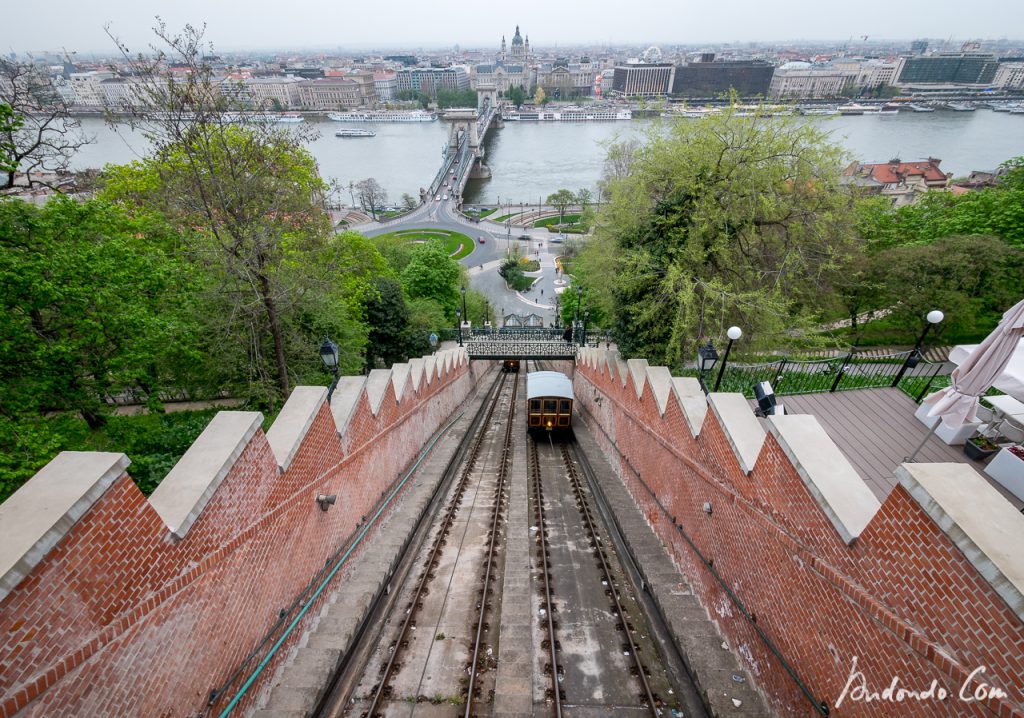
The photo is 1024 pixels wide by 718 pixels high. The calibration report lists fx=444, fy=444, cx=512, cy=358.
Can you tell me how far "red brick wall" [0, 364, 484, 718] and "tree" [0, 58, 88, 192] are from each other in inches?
265

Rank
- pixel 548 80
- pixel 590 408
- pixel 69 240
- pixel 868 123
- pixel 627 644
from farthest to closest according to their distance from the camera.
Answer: pixel 548 80
pixel 868 123
pixel 590 408
pixel 69 240
pixel 627 644

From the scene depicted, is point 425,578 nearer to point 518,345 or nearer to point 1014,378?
point 1014,378

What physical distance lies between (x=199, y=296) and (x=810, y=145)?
15.2 metres

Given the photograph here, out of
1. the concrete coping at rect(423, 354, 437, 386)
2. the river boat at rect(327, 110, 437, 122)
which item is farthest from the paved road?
the river boat at rect(327, 110, 437, 122)

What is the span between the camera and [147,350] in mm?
8469

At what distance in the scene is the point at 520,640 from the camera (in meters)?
5.83

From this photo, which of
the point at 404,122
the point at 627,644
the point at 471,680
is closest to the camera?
the point at 471,680

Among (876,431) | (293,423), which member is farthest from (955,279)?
(293,423)

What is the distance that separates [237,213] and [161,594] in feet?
29.0

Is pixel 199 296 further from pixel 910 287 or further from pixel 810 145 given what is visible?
pixel 910 287

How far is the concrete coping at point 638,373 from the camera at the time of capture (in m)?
10.2

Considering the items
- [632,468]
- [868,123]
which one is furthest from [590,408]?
[868,123]

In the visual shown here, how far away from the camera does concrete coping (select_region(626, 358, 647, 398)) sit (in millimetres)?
10246

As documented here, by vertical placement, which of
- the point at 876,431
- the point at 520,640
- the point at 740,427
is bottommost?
the point at 876,431
